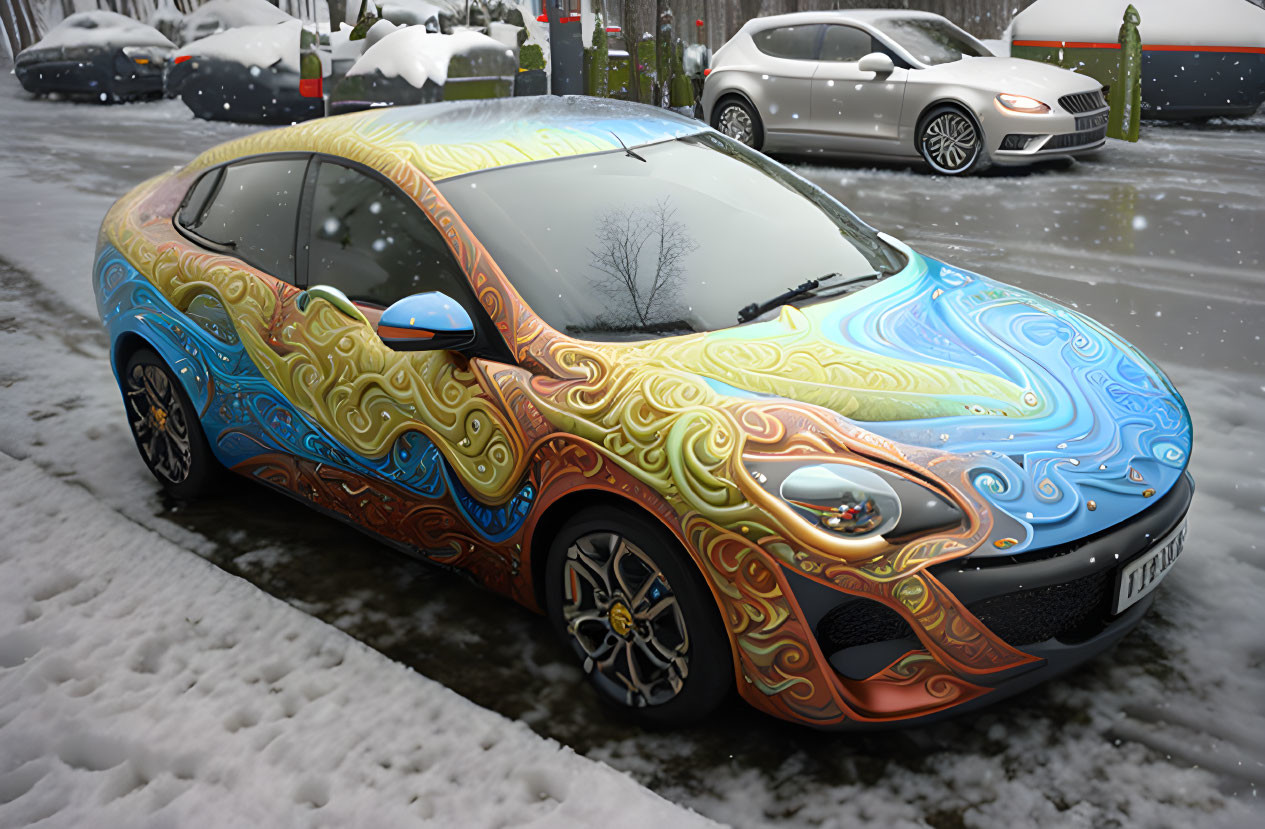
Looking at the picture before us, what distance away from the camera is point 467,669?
3.16 meters

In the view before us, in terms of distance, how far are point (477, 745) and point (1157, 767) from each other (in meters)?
1.66

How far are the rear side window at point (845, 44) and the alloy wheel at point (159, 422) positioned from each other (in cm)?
898

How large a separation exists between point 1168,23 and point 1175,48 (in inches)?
12.2

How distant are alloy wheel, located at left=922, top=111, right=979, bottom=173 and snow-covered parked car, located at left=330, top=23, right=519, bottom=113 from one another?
659 centimetres

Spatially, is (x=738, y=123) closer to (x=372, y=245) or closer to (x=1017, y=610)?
(x=372, y=245)

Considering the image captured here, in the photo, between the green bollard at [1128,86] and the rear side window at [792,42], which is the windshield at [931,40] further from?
the green bollard at [1128,86]

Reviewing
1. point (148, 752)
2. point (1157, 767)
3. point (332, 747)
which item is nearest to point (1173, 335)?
point (1157, 767)

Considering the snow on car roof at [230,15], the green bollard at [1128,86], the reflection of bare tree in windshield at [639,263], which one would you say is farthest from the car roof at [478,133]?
the snow on car roof at [230,15]

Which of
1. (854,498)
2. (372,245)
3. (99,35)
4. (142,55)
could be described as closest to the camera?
(854,498)

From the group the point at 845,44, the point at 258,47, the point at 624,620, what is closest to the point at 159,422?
the point at 624,620

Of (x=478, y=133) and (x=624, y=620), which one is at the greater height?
(x=478, y=133)

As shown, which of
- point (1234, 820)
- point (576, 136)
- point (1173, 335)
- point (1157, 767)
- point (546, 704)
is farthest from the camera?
point (1173, 335)

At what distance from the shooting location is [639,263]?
3.12 meters

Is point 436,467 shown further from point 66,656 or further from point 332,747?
point 66,656
